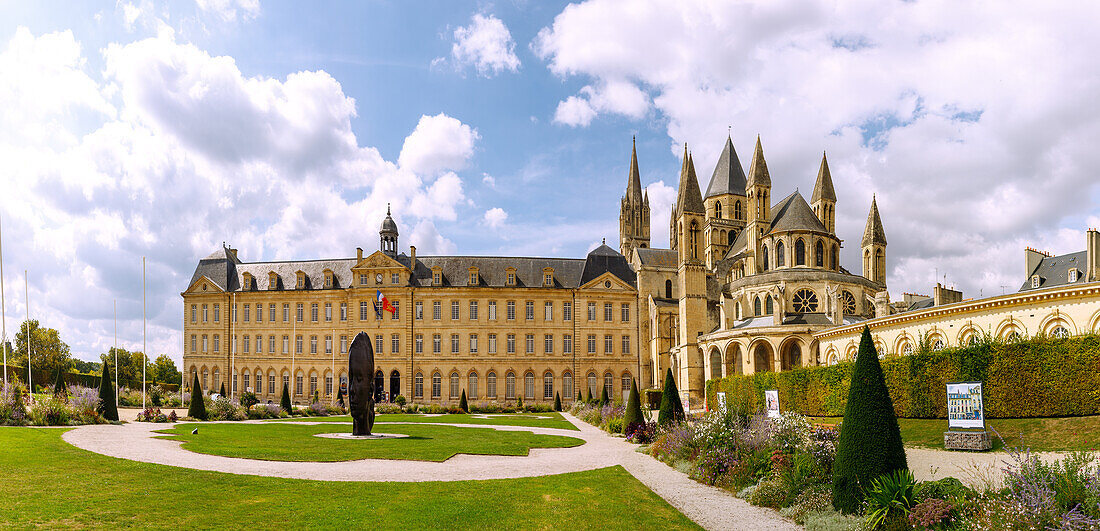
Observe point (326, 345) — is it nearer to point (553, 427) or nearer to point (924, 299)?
point (553, 427)

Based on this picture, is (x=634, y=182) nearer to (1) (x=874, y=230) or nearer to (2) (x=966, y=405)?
(1) (x=874, y=230)

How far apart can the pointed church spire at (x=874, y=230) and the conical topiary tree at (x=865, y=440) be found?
5534 cm

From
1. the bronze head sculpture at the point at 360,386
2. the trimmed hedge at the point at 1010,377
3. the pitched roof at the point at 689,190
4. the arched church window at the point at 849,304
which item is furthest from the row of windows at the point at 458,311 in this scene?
the trimmed hedge at the point at 1010,377

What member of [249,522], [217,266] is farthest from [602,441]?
[217,266]

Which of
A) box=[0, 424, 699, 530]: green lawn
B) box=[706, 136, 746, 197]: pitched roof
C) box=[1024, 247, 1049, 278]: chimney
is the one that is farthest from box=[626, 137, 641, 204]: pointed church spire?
box=[0, 424, 699, 530]: green lawn

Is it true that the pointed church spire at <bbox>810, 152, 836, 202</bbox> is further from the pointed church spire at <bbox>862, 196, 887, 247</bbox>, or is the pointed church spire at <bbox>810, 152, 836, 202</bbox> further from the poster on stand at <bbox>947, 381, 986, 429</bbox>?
the poster on stand at <bbox>947, 381, 986, 429</bbox>

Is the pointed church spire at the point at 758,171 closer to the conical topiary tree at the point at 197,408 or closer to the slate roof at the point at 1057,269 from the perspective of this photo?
the slate roof at the point at 1057,269

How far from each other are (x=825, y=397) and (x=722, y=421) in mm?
16322

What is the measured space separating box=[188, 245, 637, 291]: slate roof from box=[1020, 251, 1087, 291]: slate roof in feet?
103

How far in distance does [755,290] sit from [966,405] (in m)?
38.2

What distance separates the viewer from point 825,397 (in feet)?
101

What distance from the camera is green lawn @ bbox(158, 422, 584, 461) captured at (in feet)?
62.2

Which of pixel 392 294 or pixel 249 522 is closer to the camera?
pixel 249 522

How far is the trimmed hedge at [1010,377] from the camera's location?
20453mm
